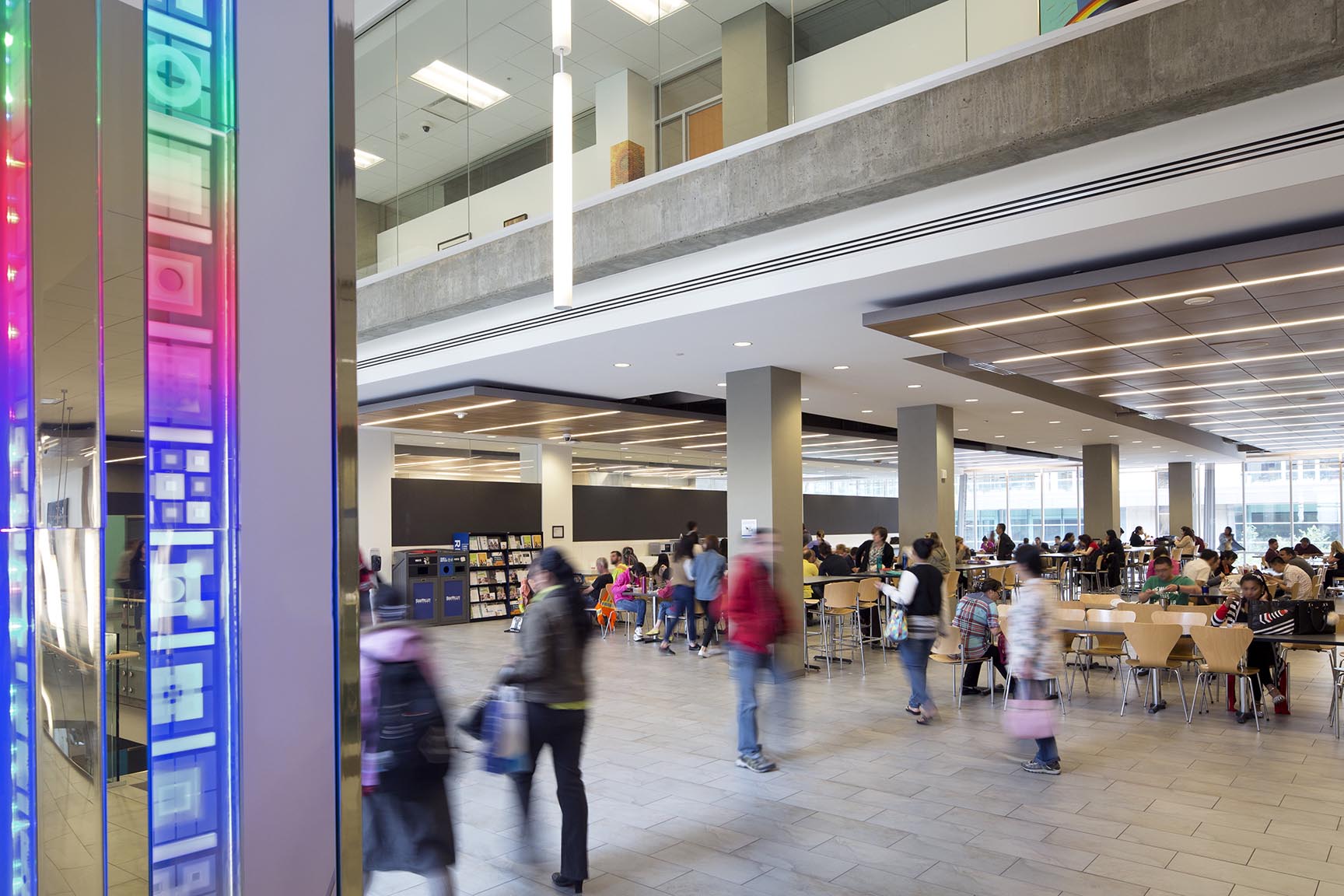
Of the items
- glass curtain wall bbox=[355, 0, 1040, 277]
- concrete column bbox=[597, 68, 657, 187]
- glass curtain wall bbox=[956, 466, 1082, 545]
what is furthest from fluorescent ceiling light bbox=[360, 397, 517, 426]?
glass curtain wall bbox=[956, 466, 1082, 545]

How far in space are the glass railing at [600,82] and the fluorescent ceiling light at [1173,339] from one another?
12.0 ft

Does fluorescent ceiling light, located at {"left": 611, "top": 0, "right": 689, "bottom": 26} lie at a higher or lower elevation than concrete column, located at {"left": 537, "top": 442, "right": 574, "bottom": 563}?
higher

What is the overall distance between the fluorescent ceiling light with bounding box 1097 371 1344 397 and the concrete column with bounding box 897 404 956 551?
2.76m

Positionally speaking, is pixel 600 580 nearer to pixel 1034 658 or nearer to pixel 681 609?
pixel 681 609

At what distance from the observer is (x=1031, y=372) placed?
9898mm

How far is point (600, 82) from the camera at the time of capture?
9.20 meters

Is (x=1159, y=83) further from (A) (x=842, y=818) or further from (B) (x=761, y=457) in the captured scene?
(B) (x=761, y=457)

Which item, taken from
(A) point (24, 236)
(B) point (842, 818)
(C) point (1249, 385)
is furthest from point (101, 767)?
(C) point (1249, 385)

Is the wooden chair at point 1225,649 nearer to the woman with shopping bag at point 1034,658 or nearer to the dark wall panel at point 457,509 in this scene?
the woman with shopping bag at point 1034,658

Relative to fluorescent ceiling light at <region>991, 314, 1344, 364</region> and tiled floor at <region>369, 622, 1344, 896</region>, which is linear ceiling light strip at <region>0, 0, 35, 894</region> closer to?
tiled floor at <region>369, 622, 1344, 896</region>

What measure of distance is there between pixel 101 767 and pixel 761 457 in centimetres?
965

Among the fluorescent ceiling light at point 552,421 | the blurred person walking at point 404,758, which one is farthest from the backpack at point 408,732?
the fluorescent ceiling light at point 552,421

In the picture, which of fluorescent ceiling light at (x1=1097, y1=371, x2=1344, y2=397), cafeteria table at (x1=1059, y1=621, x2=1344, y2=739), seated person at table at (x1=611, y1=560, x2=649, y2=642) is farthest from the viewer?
seated person at table at (x1=611, y1=560, x2=649, y2=642)

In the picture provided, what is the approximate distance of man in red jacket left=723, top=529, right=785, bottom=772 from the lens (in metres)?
6.02
